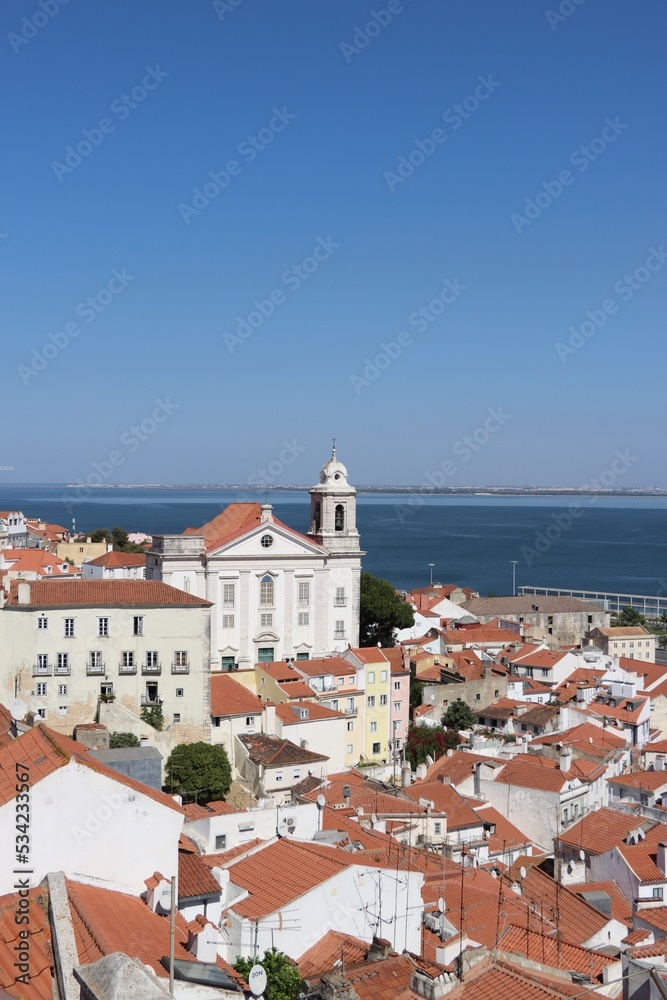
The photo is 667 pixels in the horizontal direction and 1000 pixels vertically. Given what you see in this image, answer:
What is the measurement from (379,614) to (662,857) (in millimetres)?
22222

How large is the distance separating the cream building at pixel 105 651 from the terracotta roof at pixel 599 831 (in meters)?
8.95

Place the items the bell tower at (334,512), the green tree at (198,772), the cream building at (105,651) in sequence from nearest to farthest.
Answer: the green tree at (198,772) < the cream building at (105,651) < the bell tower at (334,512)

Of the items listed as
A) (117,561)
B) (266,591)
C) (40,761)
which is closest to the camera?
(40,761)

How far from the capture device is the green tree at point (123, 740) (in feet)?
68.4

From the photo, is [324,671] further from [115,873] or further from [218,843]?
[115,873]

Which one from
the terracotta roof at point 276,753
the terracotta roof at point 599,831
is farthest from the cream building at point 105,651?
the terracotta roof at point 599,831

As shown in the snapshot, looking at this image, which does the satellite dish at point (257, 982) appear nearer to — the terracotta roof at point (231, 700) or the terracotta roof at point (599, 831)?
the terracotta roof at point (599, 831)

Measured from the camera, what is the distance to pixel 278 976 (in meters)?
8.37

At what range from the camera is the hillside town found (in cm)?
856

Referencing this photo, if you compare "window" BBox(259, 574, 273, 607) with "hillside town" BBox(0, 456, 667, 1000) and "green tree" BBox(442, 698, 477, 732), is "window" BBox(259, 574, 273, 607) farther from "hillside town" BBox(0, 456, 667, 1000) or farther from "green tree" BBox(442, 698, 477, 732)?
"green tree" BBox(442, 698, 477, 732)

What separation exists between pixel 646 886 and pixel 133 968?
13.2 meters

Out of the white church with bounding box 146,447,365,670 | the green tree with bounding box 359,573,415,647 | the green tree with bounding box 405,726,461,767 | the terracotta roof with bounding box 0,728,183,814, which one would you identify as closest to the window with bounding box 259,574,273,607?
the white church with bounding box 146,447,365,670

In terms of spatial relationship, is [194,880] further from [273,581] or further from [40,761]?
[273,581]

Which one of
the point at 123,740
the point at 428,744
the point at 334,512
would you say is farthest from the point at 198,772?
the point at 334,512
